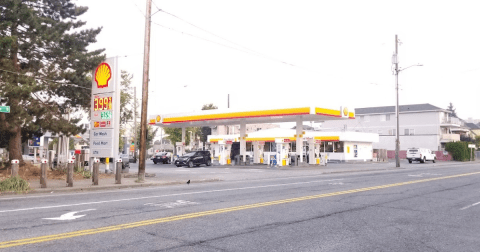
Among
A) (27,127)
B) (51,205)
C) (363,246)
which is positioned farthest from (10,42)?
(363,246)

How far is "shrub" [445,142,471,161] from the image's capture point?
62750 millimetres

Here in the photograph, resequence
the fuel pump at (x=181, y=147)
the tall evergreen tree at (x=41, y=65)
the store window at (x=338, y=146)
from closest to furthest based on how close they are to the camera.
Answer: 1. the tall evergreen tree at (x=41, y=65)
2. the fuel pump at (x=181, y=147)
3. the store window at (x=338, y=146)

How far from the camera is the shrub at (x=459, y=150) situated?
6275 centimetres

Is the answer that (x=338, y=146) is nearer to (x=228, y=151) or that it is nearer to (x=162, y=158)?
(x=228, y=151)

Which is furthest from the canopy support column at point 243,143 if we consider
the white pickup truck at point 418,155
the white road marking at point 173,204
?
the white road marking at point 173,204

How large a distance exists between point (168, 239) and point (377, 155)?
57.0m

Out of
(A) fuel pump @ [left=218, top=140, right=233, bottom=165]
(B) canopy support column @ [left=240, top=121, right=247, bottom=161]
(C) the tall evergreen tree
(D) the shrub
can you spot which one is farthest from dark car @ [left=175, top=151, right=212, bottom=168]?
(D) the shrub

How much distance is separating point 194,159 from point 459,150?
4575 centimetres

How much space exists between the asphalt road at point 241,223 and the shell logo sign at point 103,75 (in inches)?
387

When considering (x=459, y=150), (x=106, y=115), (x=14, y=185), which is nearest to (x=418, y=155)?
(x=459, y=150)

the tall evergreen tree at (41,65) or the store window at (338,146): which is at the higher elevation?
the tall evergreen tree at (41,65)

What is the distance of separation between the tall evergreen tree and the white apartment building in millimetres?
56266

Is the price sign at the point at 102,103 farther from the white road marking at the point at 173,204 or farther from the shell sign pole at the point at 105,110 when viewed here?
the white road marking at the point at 173,204

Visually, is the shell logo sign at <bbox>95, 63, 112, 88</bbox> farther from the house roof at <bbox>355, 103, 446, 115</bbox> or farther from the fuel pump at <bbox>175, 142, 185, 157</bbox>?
the house roof at <bbox>355, 103, 446, 115</bbox>
